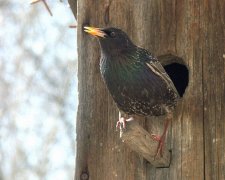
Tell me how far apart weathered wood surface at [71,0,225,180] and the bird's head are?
26 centimetres

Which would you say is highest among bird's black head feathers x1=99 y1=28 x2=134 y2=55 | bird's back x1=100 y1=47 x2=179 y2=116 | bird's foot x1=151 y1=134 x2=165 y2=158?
bird's black head feathers x1=99 y1=28 x2=134 y2=55

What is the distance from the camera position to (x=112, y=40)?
4.37 m

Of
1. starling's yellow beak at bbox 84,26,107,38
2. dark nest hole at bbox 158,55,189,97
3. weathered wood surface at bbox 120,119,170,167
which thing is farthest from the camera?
dark nest hole at bbox 158,55,189,97

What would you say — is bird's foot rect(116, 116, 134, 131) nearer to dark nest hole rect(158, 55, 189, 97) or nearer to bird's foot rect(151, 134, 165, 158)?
bird's foot rect(151, 134, 165, 158)

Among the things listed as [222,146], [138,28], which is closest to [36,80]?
[138,28]

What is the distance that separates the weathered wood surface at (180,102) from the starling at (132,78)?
120 mm

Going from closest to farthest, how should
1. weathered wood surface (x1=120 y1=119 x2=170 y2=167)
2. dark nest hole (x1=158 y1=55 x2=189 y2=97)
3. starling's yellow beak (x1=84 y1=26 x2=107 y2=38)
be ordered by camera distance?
weathered wood surface (x1=120 y1=119 x2=170 y2=167)
starling's yellow beak (x1=84 y1=26 x2=107 y2=38)
dark nest hole (x1=158 y1=55 x2=189 y2=97)

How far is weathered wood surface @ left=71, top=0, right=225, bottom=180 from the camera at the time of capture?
432 cm

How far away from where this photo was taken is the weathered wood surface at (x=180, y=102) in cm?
432

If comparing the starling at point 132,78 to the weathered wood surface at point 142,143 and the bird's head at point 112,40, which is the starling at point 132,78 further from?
the weathered wood surface at point 142,143

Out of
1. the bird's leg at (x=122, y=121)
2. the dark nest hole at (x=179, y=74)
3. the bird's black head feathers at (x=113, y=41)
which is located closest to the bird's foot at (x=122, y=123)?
the bird's leg at (x=122, y=121)

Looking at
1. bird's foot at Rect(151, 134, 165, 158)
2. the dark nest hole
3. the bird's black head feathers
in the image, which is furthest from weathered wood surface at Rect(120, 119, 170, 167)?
the dark nest hole

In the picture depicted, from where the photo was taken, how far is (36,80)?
825 centimetres

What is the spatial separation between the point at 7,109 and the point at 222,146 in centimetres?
413
